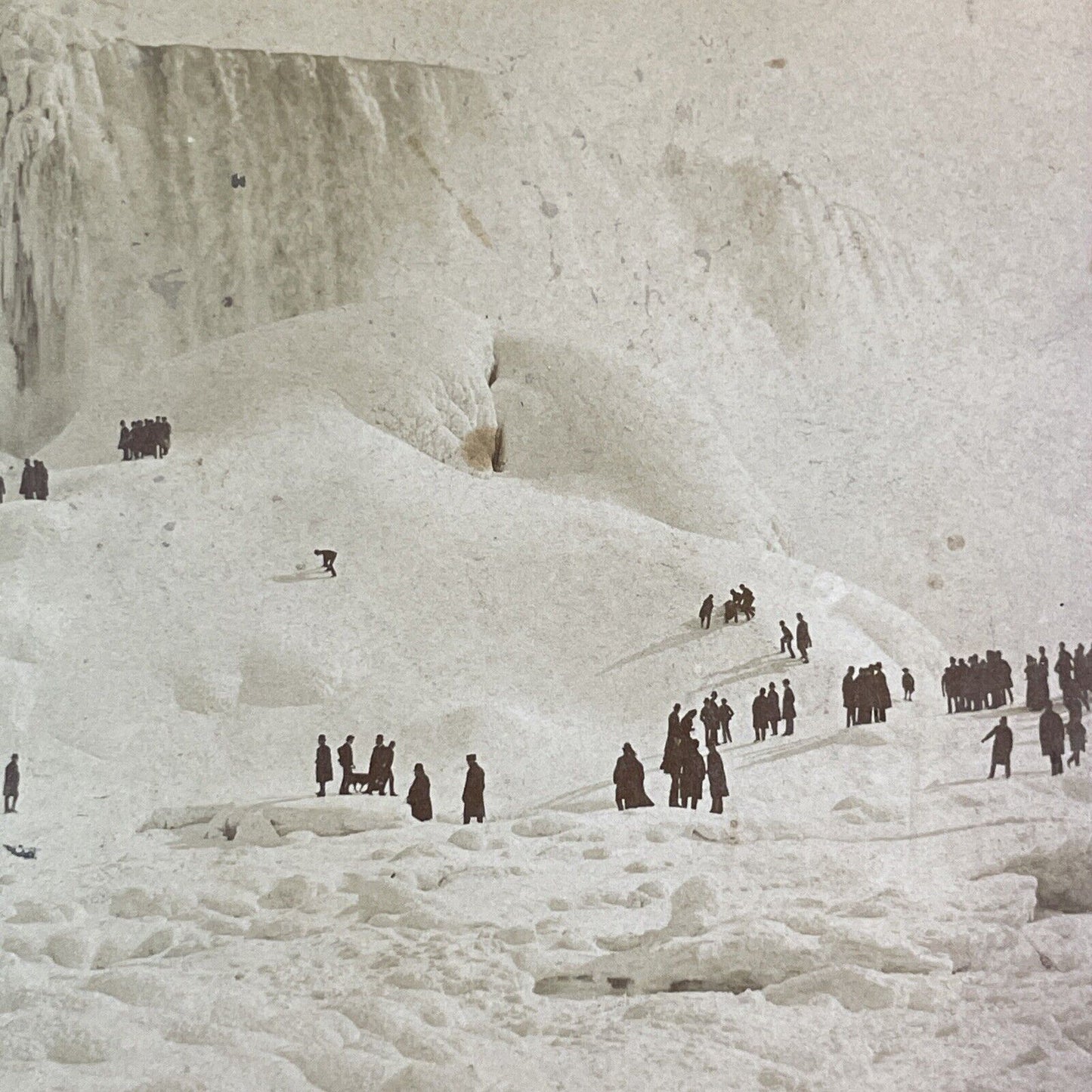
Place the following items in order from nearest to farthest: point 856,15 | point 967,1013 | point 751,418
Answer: point 967,1013 < point 856,15 < point 751,418

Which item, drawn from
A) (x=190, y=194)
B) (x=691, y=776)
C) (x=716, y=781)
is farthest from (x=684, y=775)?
(x=190, y=194)

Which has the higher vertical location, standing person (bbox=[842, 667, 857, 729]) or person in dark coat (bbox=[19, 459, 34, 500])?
person in dark coat (bbox=[19, 459, 34, 500])

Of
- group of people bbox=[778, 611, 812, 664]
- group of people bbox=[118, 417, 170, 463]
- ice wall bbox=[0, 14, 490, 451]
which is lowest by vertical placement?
group of people bbox=[778, 611, 812, 664]

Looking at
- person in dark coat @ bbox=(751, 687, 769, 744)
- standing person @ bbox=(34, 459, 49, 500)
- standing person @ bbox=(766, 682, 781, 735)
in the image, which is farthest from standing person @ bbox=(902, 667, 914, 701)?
standing person @ bbox=(34, 459, 49, 500)

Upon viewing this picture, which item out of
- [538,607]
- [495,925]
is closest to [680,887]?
[495,925]

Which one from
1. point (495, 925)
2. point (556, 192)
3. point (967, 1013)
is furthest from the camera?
point (556, 192)

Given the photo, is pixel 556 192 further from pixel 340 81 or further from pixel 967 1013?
pixel 967 1013

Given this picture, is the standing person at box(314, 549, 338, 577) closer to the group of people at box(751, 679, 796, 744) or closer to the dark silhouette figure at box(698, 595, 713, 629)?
the dark silhouette figure at box(698, 595, 713, 629)
